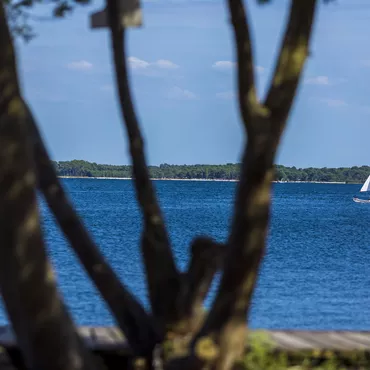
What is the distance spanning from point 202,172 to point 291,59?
10431 centimetres

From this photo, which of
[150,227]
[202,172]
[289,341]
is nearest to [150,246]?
[150,227]

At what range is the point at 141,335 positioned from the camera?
163 inches

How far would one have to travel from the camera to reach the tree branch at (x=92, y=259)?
156 inches

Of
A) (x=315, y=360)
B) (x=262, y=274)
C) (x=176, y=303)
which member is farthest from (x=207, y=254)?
(x=262, y=274)

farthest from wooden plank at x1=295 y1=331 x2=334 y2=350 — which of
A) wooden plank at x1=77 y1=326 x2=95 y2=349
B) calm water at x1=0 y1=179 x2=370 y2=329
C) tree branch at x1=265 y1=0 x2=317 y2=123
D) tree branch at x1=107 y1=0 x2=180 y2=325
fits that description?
calm water at x1=0 y1=179 x2=370 y2=329

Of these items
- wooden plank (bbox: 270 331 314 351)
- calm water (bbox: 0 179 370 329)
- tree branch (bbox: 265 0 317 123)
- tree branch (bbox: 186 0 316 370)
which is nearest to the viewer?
tree branch (bbox: 186 0 316 370)

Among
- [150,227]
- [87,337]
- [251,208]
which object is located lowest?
[87,337]

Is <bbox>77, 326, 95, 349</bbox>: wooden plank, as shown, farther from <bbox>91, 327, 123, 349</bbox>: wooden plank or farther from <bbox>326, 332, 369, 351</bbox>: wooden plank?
<bbox>326, 332, 369, 351</bbox>: wooden plank

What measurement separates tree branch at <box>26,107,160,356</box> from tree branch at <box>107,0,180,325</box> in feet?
0.53

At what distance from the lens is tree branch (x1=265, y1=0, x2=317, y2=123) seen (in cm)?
349

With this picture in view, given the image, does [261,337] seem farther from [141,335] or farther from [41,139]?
[41,139]

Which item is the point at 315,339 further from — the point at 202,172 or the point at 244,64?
the point at 202,172

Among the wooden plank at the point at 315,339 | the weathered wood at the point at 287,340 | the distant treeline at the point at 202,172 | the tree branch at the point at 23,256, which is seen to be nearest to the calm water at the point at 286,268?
the weathered wood at the point at 287,340

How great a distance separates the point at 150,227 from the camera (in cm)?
434
